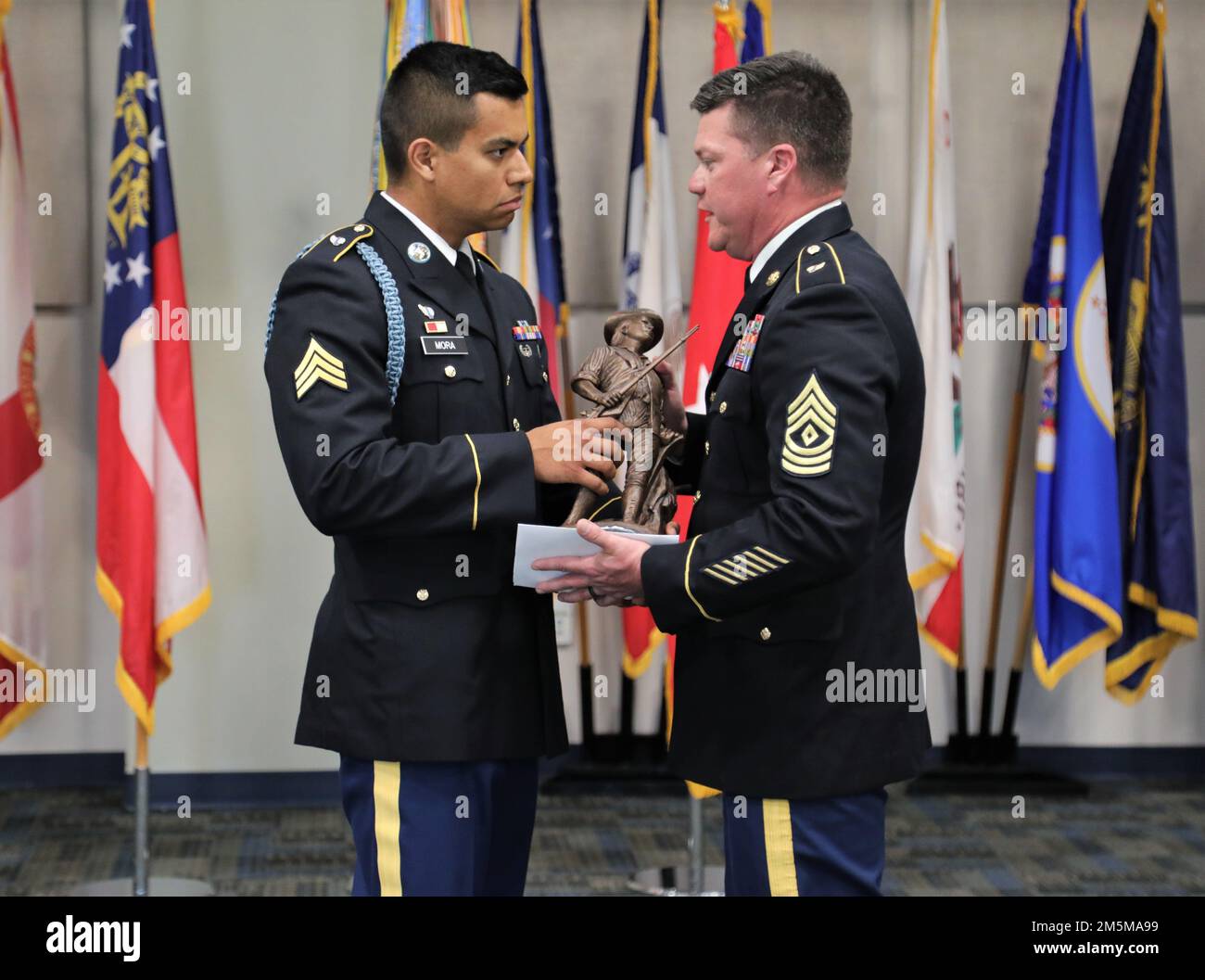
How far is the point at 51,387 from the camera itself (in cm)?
446

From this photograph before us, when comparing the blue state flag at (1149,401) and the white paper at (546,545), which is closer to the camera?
the white paper at (546,545)

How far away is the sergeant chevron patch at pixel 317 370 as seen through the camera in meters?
1.85

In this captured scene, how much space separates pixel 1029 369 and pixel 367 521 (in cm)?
343

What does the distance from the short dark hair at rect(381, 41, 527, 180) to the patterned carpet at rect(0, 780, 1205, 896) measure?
225 centimetres

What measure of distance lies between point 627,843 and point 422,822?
2341 mm

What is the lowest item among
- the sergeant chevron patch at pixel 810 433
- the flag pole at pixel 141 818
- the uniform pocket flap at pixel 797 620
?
the flag pole at pixel 141 818

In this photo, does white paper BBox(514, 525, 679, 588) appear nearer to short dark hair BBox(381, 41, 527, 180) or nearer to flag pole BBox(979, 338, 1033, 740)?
short dark hair BBox(381, 41, 527, 180)

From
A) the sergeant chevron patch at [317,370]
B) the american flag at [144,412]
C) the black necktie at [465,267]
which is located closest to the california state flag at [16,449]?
the american flag at [144,412]

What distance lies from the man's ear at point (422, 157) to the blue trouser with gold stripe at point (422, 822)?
0.88m

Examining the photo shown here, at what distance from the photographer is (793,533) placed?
174cm

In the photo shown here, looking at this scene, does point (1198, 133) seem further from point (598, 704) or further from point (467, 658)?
point (467, 658)

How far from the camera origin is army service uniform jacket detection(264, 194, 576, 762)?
186cm

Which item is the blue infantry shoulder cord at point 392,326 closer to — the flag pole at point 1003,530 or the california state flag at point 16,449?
the california state flag at point 16,449

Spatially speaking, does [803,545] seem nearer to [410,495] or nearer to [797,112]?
[410,495]
